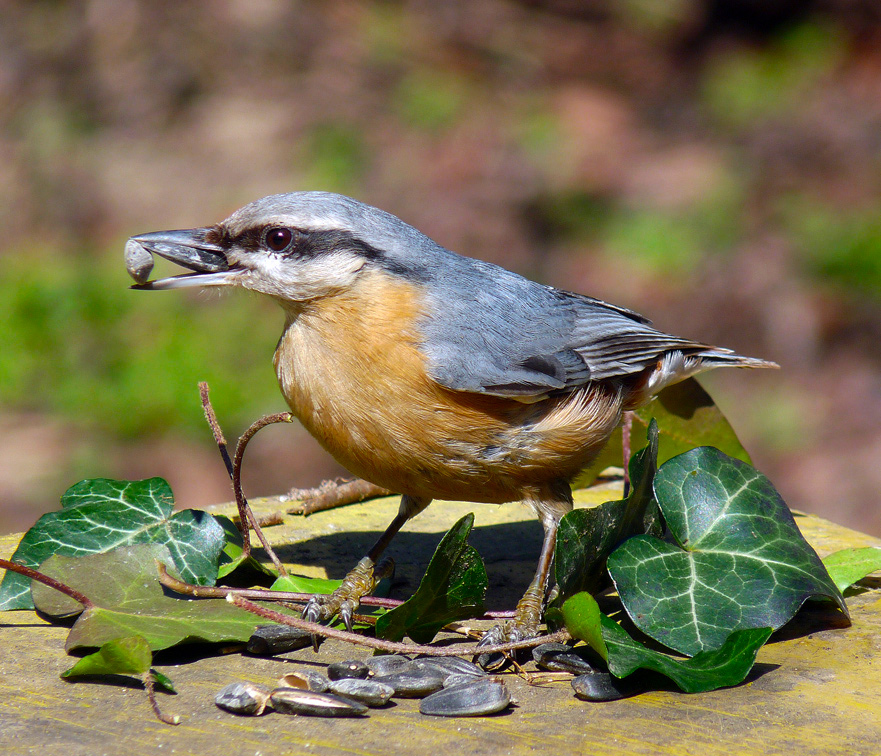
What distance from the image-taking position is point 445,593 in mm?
2668

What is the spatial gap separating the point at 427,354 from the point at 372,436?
1.08 ft

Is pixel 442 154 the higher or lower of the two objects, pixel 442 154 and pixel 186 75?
the lower

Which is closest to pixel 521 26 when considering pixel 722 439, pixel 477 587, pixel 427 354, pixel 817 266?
pixel 817 266

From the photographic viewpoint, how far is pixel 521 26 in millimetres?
10906

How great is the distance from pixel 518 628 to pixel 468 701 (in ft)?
2.15

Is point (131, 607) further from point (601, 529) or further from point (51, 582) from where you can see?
point (601, 529)

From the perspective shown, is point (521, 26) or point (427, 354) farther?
point (521, 26)

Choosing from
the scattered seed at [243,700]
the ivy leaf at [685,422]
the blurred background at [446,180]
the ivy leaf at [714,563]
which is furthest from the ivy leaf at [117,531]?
the blurred background at [446,180]

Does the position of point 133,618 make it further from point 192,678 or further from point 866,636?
point 866,636

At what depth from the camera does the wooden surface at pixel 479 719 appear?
220 centimetres

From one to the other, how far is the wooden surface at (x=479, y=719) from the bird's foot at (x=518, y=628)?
0.29ft

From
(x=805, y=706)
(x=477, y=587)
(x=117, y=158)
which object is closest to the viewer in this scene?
(x=805, y=706)

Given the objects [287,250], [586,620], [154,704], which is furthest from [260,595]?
[287,250]

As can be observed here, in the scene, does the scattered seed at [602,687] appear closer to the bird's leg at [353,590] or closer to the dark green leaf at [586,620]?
the dark green leaf at [586,620]
